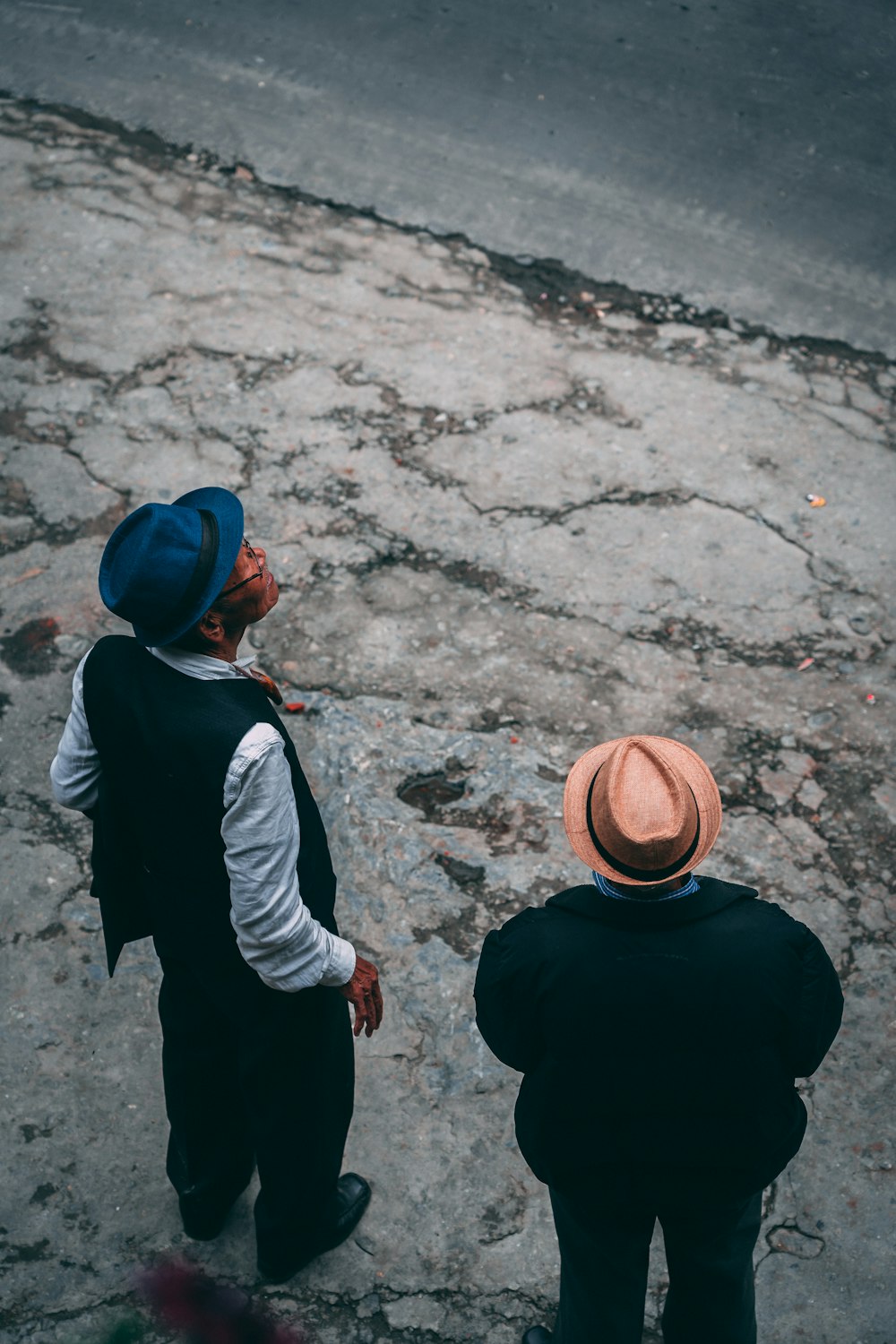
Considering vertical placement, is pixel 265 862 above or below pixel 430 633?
above

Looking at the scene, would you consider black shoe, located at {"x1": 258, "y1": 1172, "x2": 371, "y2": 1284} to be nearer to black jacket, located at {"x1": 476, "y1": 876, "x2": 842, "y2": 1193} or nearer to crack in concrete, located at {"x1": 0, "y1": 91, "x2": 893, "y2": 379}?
black jacket, located at {"x1": 476, "y1": 876, "x2": 842, "y2": 1193}

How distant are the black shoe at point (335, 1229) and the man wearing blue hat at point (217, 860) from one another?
1.1 inches

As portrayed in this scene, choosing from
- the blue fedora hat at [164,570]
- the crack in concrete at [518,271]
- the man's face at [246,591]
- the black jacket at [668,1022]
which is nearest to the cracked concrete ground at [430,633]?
the crack in concrete at [518,271]

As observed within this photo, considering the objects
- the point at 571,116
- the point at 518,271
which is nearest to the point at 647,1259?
the point at 518,271

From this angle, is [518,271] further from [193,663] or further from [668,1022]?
[668,1022]

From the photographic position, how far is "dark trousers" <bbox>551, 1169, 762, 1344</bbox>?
2002 millimetres

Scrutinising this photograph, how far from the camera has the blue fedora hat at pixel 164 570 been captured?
196 cm

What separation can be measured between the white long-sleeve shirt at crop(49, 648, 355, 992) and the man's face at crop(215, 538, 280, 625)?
0.34ft

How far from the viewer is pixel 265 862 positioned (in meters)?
1.97

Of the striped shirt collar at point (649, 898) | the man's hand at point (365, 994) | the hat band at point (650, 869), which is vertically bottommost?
the man's hand at point (365, 994)

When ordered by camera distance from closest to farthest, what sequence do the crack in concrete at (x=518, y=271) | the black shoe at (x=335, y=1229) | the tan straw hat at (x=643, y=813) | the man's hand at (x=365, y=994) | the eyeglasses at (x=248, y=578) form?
the tan straw hat at (x=643, y=813) → the eyeglasses at (x=248, y=578) → the man's hand at (x=365, y=994) → the black shoe at (x=335, y=1229) → the crack in concrete at (x=518, y=271)

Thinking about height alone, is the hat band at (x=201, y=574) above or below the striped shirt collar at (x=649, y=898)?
above

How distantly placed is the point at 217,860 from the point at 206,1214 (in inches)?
44.4

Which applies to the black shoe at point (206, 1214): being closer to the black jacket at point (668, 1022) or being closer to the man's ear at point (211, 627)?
the black jacket at point (668, 1022)
